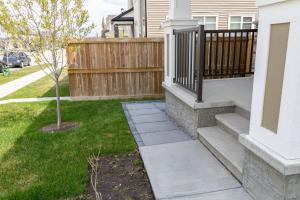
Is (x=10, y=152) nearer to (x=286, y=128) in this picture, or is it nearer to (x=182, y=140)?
(x=182, y=140)

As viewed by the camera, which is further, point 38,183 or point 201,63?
point 201,63

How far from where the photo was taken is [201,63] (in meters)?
3.54

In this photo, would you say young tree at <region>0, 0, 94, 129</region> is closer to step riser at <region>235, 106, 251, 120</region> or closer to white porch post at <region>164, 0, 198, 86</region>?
white porch post at <region>164, 0, 198, 86</region>

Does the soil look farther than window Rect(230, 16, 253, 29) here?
No

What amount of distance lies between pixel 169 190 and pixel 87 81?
16.9ft

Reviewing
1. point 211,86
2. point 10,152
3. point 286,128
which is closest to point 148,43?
point 211,86

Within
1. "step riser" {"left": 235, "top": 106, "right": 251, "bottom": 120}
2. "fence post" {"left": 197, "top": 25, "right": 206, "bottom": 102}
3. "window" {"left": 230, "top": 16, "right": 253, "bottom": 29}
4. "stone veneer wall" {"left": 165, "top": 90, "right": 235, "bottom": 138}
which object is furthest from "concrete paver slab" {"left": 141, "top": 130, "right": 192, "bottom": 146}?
"window" {"left": 230, "top": 16, "right": 253, "bottom": 29}

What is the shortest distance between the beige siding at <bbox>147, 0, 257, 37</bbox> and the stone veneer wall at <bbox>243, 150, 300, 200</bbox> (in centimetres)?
1049

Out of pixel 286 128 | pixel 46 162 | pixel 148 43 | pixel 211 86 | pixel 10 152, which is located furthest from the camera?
pixel 148 43

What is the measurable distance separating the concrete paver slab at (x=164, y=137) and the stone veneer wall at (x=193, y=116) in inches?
5.0

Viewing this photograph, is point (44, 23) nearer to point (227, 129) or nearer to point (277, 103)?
point (227, 129)

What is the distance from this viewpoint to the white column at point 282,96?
177cm

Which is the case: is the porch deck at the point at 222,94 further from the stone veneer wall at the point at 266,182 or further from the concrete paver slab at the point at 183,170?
the stone veneer wall at the point at 266,182

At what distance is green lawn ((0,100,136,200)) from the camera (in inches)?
113
